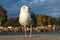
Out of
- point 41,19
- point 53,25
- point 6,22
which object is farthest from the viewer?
point 53,25

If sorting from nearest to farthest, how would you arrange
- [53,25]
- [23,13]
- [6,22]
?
1. [23,13]
2. [6,22]
3. [53,25]

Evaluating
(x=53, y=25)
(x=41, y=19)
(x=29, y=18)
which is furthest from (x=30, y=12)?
(x=53, y=25)

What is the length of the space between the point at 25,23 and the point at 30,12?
991 mm

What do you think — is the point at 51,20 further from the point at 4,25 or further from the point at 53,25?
the point at 4,25

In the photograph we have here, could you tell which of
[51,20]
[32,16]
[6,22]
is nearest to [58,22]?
[51,20]

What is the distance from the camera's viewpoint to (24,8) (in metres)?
19.9

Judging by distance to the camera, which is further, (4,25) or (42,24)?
(42,24)

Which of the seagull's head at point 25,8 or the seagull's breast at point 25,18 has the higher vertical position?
the seagull's head at point 25,8

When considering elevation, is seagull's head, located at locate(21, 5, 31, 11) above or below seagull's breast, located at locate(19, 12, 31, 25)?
above

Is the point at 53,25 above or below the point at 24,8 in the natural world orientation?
below

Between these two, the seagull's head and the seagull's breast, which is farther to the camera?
the seagull's breast

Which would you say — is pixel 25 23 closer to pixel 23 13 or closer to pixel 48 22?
pixel 23 13

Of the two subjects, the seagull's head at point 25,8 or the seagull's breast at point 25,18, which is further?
the seagull's breast at point 25,18

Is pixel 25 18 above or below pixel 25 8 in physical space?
below
